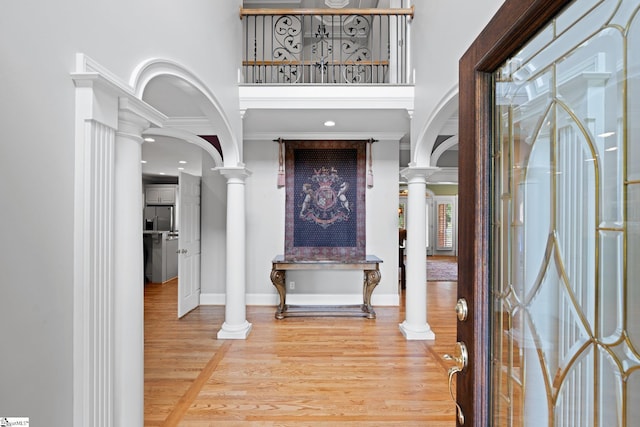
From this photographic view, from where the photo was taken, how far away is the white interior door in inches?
171

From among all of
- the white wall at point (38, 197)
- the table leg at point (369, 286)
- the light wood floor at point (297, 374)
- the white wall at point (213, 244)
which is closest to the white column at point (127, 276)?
the white wall at point (38, 197)

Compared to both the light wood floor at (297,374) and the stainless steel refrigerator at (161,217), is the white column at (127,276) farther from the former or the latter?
the stainless steel refrigerator at (161,217)

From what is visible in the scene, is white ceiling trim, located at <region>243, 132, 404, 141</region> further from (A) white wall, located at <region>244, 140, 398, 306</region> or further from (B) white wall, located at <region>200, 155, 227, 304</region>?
(B) white wall, located at <region>200, 155, 227, 304</region>

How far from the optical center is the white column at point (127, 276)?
1.49 meters

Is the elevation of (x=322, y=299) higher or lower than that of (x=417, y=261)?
lower

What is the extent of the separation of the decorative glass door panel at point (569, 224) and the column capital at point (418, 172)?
2.50m

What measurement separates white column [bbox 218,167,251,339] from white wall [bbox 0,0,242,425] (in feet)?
7.43

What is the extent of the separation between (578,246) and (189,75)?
2.40 meters

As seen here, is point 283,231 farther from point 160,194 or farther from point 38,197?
point 160,194

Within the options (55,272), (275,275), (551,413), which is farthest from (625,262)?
(275,275)

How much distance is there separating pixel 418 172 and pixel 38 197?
322 cm

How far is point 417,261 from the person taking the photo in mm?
3596

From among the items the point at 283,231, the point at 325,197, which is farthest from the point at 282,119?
the point at 283,231

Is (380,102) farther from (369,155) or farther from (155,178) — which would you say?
(155,178)
